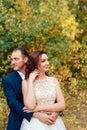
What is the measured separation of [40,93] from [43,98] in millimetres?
56

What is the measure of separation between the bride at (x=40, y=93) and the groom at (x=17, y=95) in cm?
5

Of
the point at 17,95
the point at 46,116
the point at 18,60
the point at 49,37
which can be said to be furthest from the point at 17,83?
the point at 49,37

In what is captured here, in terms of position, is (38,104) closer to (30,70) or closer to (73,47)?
(30,70)

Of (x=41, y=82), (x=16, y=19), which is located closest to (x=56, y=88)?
(x=41, y=82)

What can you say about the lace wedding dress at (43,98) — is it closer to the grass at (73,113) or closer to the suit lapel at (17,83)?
the suit lapel at (17,83)

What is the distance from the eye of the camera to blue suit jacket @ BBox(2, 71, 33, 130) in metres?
3.83

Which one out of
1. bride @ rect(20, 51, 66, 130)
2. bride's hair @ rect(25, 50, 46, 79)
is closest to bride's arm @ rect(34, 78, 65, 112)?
bride @ rect(20, 51, 66, 130)

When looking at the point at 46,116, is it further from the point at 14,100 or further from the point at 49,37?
the point at 49,37

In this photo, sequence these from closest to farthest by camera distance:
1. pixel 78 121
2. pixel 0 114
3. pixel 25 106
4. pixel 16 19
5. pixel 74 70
→ pixel 25 106, pixel 0 114, pixel 78 121, pixel 16 19, pixel 74 70

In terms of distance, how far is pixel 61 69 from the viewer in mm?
10234

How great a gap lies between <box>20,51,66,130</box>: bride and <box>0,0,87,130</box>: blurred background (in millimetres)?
4096

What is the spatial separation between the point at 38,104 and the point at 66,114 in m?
4.65

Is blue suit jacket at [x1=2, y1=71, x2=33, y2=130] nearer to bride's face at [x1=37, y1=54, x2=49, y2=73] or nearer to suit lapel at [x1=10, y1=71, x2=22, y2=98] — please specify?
suit lapel at [x1=10, y1=71, x2=22, y2=98]

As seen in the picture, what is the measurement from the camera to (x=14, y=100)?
12.5 ft
